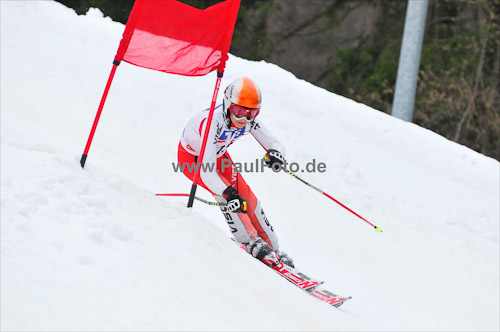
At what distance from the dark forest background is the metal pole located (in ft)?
19.0

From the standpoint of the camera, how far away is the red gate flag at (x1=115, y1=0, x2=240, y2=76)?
4176 millimetres

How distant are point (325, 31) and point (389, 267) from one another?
13335 millimetres

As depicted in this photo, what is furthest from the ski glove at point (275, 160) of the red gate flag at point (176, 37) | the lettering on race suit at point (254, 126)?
the red gate flag at point (176, 37)

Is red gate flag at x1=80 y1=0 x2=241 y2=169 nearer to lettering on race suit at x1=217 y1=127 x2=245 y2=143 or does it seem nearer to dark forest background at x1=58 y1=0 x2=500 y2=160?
lettering on race suit at x1=217 y1=127 x2=245 y2=143

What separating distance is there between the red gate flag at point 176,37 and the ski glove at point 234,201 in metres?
0.82

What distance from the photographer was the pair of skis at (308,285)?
4.53 metres

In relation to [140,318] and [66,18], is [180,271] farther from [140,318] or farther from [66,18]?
[66,18]

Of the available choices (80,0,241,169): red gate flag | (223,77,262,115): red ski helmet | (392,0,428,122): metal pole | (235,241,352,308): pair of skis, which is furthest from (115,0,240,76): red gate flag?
(392,0,428,122): metal pole

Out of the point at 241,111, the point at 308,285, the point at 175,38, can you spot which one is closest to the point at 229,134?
the point at 241,111

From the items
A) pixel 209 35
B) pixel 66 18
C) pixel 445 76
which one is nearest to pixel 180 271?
pixel 209 35

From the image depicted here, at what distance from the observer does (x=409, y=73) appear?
9531 millimetres

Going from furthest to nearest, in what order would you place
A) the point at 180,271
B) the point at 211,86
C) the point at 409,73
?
the point at 409,73
the point at 211,86
the point at 180,271

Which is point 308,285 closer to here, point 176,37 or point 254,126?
point 254,126

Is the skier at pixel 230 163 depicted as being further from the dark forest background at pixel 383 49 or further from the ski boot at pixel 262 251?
the dark forest background at pixel 383 49
